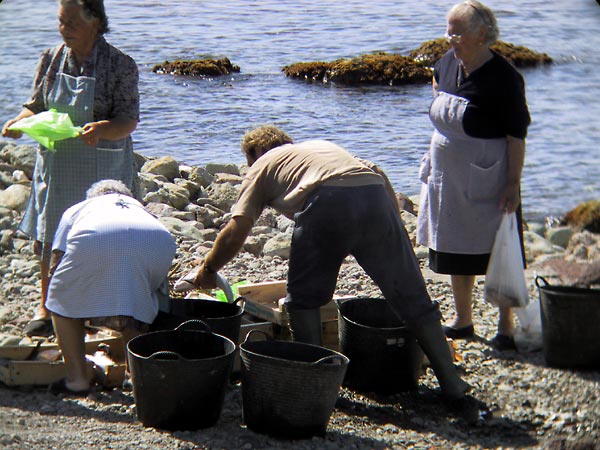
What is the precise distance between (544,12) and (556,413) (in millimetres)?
22866

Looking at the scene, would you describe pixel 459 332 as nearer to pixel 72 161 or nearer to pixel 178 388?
pixel 178 388

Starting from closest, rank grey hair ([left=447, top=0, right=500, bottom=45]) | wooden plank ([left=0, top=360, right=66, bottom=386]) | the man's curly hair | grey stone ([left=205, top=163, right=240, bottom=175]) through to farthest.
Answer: wooden plank ([left=0, top=360, right=66, bottom=386]), the man's curly hair, grey hair ([left=447, top=0, right=500, bottom=45]), grey stone ([left=205, top=163, right=240, bottom=175])

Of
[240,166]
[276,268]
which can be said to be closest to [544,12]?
[240,166]

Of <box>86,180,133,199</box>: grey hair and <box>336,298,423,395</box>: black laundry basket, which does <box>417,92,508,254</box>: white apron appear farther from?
<box>86,180,133,199</box>: grey hair

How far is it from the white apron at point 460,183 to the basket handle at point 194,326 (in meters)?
1.77

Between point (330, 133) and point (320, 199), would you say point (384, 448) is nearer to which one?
point (320, 199)

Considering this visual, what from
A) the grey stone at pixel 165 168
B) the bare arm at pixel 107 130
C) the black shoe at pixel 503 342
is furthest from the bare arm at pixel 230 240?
the grey stone at pixel 165 168

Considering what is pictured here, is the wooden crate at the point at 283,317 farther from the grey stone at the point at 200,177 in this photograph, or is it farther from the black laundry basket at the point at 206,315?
the grey stone at the point at 200,177

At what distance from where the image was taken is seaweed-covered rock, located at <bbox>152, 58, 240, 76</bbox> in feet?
68.3

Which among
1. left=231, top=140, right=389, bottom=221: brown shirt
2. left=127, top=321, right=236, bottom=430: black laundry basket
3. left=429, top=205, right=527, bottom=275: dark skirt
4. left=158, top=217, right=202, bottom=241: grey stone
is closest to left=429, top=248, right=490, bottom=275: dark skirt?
left=429, top=205, right=527, bottom=275: dark skirt

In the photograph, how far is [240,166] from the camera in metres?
12.6

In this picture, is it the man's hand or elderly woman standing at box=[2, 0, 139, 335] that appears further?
elderly woman standing at box=[2, 0, 139, 335]

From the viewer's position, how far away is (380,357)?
531cm

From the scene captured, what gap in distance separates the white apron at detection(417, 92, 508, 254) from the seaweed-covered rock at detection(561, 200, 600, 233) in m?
4.82
